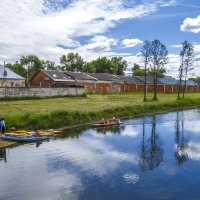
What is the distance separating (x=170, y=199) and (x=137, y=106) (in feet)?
127

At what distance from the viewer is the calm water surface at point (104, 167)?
19934 mm

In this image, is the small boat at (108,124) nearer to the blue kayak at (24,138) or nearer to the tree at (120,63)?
the blue kayak at (24,138)

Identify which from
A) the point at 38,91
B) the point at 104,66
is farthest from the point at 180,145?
the point at 104,66

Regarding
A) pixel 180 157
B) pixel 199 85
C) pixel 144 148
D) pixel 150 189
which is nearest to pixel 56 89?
pixel 144 148

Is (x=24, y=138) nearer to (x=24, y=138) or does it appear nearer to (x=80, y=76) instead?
(x=24, y=138)

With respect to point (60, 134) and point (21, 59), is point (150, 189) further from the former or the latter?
point (21, 59)

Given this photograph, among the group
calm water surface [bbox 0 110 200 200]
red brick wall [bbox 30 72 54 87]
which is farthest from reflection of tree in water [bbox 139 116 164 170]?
red brick wall [bbox 30 72 54 87]

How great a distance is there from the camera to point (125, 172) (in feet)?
77.6

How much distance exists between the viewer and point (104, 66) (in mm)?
137000

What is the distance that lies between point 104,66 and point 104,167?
113594 millimetres

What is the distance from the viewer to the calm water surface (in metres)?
19.9

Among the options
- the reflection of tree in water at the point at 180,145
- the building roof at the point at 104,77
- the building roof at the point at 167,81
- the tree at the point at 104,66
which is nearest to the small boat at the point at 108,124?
the reflection of tree in water at the point at 180,145

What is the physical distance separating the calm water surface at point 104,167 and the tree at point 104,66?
98.5 m

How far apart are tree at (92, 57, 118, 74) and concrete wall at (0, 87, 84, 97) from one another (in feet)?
213
